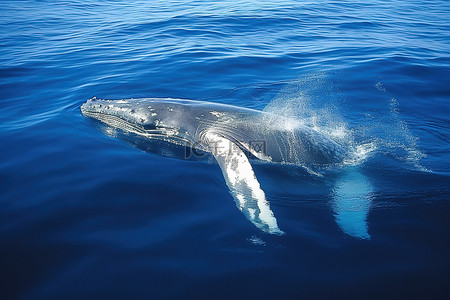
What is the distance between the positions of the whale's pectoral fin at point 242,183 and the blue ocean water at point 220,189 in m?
0.16

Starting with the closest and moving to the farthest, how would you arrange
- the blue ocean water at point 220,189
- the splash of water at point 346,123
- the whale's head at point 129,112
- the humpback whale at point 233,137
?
1. the blue ocean water at point 220,189
2. the humpback whale at point 233,137
3. the splash of water at point 346,123
4. the whale's head at point 129,112

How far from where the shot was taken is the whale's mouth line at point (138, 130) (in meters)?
8.12

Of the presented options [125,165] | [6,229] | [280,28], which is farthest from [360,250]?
[280,28]

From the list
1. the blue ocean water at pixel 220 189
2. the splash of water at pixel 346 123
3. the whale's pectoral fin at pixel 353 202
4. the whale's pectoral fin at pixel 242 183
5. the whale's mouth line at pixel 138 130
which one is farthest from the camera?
the whale's mouth line at pixel 138 130

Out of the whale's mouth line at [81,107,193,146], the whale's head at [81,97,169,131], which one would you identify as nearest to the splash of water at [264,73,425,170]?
the whale's mouth line at [81,107,193,146]

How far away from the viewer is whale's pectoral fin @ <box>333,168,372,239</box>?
16.9 feet

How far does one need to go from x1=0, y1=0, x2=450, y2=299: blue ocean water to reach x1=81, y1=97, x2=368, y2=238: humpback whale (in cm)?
27

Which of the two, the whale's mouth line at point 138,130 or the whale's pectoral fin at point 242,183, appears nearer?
the whale's pectoral fin at point 242,183

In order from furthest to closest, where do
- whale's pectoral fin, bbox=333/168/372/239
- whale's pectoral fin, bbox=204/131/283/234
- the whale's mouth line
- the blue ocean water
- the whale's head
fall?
the whale's head, the whale's mouth line, whale's pectoral fin, bbox=204/131/283/234, whale's pectoral fin, bbox=333/168/372/239, the blue ocean water

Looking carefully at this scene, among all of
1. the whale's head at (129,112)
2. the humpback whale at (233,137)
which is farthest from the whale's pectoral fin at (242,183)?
the whale's head at (129,112)

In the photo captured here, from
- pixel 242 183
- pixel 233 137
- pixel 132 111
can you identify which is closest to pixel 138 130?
pixel 132 111

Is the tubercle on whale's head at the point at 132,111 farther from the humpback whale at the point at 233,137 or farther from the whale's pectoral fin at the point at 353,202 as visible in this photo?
the whale's pectoral fin at the point at 353,202

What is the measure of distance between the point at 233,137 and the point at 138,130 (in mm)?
2630

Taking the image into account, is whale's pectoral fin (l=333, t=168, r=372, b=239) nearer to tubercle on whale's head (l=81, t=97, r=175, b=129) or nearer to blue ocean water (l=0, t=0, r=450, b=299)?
blue ocean water (l=0, t=0, r=450, b=299)
